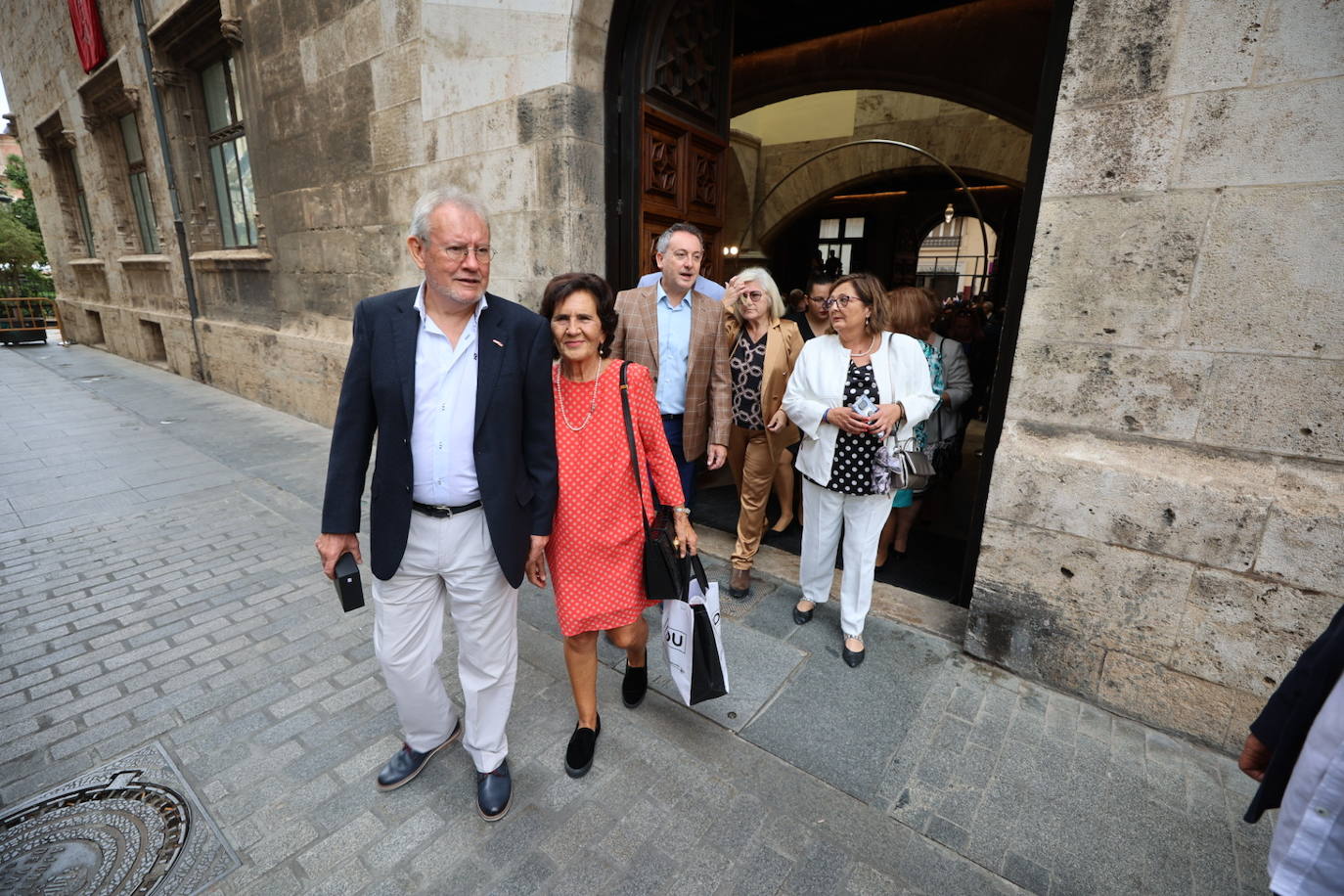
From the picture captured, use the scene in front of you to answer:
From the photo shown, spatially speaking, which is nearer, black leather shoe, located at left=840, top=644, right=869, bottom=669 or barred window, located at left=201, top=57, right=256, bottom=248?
black leather shoe, located at left=840, top=644, right=869, bottom=669

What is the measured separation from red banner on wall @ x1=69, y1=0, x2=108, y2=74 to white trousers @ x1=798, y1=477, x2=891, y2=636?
42.3ft

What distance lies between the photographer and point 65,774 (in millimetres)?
2197

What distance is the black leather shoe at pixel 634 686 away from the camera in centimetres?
257

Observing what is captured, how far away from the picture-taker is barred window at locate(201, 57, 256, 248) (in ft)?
26.3

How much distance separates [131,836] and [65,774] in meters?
0.52

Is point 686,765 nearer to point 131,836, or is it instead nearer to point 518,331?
point 518,331

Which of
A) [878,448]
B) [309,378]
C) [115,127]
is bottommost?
[309,378]

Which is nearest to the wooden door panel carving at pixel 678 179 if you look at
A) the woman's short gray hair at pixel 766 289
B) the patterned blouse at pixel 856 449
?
the woman's short gray hair at pixel 766 289

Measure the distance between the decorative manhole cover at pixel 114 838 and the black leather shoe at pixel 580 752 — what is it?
1.04 metres

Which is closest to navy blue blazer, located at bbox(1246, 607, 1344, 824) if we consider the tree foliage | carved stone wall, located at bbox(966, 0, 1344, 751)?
carved stone wall, located at bbox(966, 0, 1344, 751)

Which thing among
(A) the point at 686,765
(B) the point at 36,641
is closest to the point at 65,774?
(B) the point at 36,641

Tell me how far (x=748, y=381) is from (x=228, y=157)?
8.85 m

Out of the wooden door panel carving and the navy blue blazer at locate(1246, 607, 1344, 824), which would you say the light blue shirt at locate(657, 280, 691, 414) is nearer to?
the wooden door panel carving

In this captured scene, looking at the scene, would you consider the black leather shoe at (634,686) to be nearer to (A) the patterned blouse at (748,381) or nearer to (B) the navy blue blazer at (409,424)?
(B) the navy blue blazer at (409,424)
